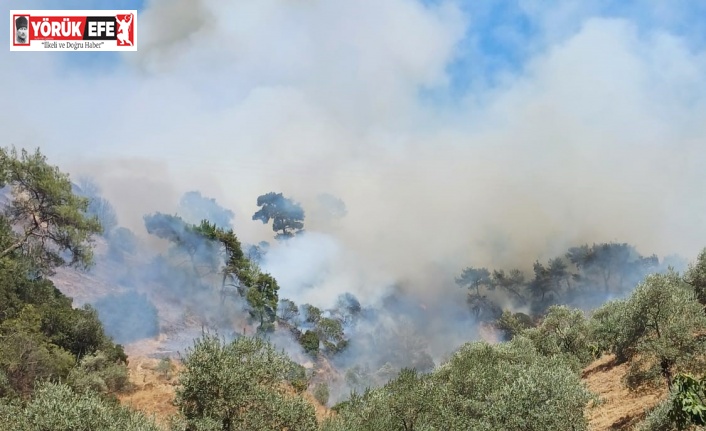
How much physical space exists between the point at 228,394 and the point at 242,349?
164 inches

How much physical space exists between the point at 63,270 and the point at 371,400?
309 feet

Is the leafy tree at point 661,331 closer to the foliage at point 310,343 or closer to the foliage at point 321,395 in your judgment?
the foliage at point 321,395

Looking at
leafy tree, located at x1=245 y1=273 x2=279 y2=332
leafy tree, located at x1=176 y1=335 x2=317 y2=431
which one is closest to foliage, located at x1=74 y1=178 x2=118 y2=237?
leafy tree, located at x1=245 y1=273 x2=279 y2=332

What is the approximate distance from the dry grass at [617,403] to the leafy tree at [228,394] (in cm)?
2661

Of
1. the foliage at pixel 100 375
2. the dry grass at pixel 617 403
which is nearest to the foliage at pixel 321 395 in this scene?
the foliage at pixel 100 375

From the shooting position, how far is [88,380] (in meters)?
56.4

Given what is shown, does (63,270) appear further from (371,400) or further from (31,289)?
(371,400)

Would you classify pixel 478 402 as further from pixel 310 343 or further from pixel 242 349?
pixel 310 343

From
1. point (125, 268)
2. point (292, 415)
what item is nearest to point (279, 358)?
point (292, 415)

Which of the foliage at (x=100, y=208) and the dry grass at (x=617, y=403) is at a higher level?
the foliage at (x=100, y=208)

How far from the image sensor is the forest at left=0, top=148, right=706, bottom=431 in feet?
106

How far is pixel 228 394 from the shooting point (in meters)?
34.6

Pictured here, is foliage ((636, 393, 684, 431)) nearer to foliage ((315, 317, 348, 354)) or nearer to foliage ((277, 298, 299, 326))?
foliage ((277, 298, 299, 326))

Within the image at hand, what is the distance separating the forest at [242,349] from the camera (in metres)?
32.4
